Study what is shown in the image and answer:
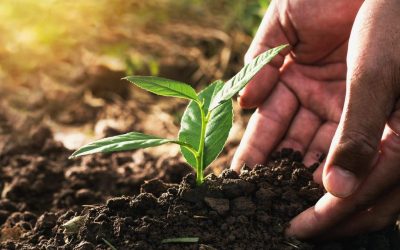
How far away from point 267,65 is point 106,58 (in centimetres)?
171

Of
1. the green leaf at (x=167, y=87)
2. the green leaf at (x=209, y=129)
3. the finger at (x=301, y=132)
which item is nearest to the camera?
the green leaf at (x=167, y=87)

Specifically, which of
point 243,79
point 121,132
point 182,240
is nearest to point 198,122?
point 243,79

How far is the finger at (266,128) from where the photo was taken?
86.9 inches

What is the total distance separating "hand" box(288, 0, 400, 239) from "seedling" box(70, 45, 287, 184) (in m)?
0.24

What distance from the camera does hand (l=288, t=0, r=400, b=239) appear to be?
62.8 inches

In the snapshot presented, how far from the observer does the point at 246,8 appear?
4.16 m

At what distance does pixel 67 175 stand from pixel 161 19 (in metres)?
2.06

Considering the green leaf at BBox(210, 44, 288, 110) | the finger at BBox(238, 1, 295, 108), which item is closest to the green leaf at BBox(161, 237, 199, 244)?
the green leaf at BBox(210, 44, 288, 110)

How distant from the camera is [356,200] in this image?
1.74m

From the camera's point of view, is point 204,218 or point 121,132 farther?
point 121,132

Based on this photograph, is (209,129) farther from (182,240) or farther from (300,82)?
(300,82)

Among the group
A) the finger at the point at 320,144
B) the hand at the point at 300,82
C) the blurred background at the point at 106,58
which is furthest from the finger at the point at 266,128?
the blurred background at the point at 106,58

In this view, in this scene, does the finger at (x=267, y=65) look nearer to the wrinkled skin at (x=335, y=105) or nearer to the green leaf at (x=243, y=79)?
the wrinkled skin at (x=335, y=105)

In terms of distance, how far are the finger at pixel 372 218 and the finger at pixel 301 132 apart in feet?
1.53
